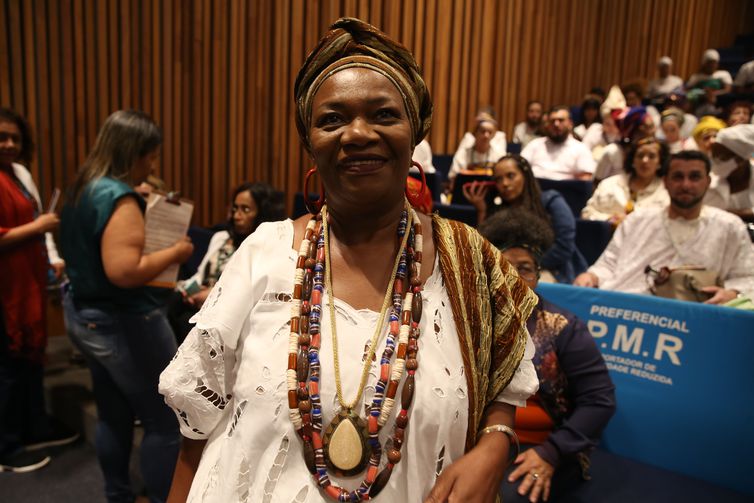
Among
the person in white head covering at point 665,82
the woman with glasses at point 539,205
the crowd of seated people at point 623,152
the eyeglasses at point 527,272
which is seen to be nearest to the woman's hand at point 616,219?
the crowd of seated people at point 623,152

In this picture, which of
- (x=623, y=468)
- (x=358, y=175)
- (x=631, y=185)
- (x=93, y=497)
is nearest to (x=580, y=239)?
(x=631, y=185)

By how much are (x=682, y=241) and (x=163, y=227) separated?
7.92 feet

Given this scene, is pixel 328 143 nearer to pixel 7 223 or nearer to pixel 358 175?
pixel 358 175

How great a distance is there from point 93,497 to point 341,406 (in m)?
2.08

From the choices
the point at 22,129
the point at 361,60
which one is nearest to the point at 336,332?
the point at 361,60

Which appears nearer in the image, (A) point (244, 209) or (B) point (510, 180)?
(A) point (244, 209)

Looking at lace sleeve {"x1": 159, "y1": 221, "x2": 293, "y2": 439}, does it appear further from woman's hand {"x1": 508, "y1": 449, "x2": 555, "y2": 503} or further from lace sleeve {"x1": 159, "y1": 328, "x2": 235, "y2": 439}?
woman's hand {"x1": 508, "y1": 449, "x2": 555, "y2": 503}

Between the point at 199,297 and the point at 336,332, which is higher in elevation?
the point at 336,332

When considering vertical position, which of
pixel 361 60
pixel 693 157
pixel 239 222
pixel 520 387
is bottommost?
pixel 239 222

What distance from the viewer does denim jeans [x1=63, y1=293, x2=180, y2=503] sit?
1907 mm

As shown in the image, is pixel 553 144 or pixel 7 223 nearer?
pixel 7 223

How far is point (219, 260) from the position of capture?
10.1ft

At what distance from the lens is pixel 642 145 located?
4215mm

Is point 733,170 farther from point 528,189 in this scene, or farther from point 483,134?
point 483,134
